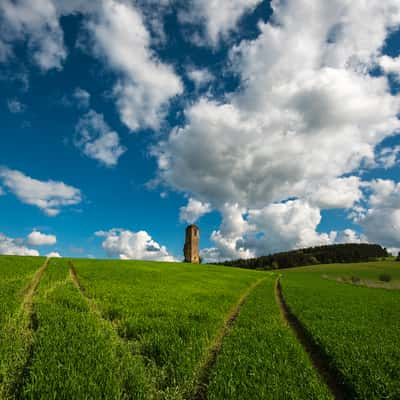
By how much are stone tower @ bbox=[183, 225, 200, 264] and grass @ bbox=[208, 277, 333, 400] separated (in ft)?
Result: 208

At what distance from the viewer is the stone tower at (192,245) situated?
73338 millimetres

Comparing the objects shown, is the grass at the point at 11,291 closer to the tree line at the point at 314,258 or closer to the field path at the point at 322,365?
the field path at the point at 322,365

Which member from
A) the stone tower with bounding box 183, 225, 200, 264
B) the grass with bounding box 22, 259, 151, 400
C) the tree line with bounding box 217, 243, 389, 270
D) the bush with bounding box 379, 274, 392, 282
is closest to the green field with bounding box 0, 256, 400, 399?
the grass with bounding box 22, 259, 151, 400

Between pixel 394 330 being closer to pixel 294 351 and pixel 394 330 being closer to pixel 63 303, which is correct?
pixel 294 351

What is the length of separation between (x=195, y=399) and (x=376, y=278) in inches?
3150

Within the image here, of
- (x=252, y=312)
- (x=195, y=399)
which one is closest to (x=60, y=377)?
(x=195, y=399)

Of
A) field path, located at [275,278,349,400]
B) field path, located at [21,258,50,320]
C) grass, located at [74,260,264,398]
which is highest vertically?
field path, located at [21,258,50,320]

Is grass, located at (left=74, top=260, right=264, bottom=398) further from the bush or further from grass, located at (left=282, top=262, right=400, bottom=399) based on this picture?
the bush

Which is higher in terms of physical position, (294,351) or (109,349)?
(109,349)

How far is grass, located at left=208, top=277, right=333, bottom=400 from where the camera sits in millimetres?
6047

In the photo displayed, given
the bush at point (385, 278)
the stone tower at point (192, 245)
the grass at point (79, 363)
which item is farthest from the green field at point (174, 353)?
the bush at point (385, 278)

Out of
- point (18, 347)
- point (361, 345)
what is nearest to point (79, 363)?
point (18, 347)

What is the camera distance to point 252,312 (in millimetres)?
14492

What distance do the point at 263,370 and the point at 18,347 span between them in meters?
7.49
